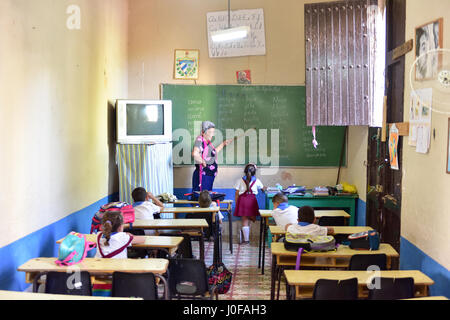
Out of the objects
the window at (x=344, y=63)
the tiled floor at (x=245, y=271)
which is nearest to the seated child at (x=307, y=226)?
the tiled floor at (x=245, y=271)

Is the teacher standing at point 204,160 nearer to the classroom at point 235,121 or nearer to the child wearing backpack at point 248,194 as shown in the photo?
the classroom at point 235,121

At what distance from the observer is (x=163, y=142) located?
6781 mm

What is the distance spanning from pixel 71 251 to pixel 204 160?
389cm

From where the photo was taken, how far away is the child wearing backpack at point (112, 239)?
3689 millimetres

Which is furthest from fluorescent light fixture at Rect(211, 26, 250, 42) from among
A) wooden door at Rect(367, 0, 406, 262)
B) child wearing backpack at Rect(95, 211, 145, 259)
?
child wearing backpack at Rect(95, 211, 145, 259)

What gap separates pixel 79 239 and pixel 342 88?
12.0ft

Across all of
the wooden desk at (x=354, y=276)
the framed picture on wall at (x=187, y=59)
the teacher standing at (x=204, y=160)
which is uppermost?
the framed picture on wall at (x=187, y=59)

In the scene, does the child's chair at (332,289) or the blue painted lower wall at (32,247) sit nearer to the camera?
the child's chair at (332,289)

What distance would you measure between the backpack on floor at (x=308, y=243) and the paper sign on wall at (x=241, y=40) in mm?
4121

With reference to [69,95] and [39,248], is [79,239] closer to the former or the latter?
[39,248]

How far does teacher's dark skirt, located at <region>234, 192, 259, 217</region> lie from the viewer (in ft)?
22.1

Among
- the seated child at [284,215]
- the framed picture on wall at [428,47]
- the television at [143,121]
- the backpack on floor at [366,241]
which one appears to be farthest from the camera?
the television at [143,121]

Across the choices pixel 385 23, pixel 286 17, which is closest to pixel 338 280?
pixel 385 23

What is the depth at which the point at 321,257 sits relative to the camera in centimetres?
407
